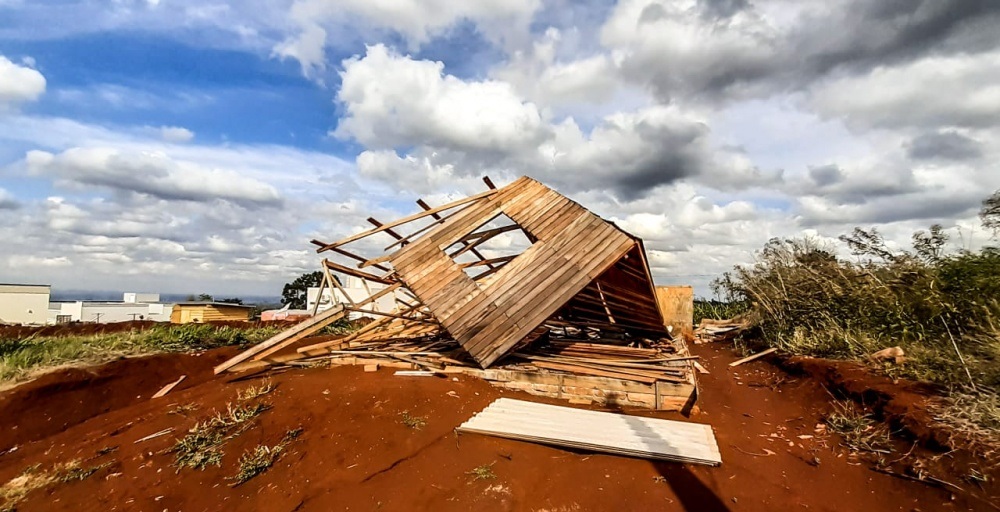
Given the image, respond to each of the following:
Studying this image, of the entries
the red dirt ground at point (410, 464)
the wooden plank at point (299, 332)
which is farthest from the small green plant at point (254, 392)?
the wooden plank at point (299, 332)

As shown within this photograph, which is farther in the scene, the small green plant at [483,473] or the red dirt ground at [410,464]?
the small green plant at [483,473]

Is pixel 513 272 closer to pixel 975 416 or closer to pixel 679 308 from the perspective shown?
pixel 975 416

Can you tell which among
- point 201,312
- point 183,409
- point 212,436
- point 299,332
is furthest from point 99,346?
point 201,312

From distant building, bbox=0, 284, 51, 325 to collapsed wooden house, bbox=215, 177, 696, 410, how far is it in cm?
3169

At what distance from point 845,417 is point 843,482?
1.84 m

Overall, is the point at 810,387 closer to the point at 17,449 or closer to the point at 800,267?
the point at 800,267

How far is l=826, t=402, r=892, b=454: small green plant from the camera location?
5516mm

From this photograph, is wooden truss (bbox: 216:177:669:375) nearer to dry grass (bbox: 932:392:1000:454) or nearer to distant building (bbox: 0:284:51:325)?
dry grass (bbox: 932:392:1000:454)

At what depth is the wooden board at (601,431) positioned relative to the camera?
17.0 feet

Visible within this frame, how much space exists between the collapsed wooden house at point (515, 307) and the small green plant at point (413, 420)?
1.97m

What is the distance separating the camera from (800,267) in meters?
11.9

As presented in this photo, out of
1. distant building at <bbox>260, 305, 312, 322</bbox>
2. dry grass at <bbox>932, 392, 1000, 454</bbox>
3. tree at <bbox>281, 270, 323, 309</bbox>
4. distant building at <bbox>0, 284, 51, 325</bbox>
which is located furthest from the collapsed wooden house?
tree at <bbox>281, 270, 323, 309</bbox>

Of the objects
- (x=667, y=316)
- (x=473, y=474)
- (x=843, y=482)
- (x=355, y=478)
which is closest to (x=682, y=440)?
(x=843, y=482)

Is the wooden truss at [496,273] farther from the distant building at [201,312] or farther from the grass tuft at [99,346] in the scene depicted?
the distant building at [201,312]
